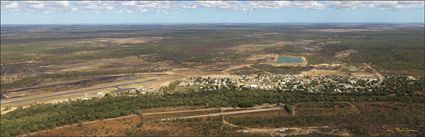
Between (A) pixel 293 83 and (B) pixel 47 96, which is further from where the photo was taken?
(A) pixel 293 83

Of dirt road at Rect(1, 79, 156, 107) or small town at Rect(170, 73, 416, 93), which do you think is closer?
dirt road at Rect(1, 79, 156, 107)

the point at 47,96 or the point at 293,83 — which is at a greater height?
the point at 293,83

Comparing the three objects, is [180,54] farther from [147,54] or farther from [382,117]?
[382,117]

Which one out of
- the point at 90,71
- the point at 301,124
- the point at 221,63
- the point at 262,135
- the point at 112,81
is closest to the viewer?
the point at 262,135

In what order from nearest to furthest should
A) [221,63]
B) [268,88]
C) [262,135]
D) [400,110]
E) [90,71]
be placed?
→ [262,135], [400,110], [268,88], [90,71], [221,63]

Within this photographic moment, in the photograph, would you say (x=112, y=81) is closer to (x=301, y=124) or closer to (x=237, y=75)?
(x=237, y=75)

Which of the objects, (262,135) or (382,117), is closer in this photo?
(262,135)

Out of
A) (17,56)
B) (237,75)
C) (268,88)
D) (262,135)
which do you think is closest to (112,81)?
(237,75)

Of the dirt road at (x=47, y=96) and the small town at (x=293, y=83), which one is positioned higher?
the small town at (x=293, y=83)

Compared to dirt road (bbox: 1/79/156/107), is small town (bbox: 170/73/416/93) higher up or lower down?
higher up

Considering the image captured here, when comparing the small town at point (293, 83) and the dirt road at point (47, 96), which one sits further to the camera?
the small town at point (293, 83)
